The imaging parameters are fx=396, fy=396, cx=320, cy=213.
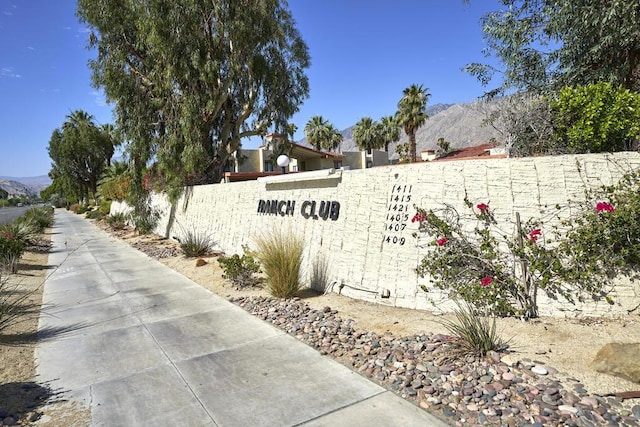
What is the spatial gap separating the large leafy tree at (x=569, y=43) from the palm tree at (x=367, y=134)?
45225 millimetres

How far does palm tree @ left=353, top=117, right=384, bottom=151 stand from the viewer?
5481 centimetres

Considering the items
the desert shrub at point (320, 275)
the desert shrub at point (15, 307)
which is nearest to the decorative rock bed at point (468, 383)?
the desert shrub at point (320, 275)

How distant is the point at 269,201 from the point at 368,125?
47.7 m

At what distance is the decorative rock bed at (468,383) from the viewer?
3320mm

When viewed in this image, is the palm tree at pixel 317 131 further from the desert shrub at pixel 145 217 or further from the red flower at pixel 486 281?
the red flower at pixel 486 281

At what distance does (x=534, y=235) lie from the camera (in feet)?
17.9

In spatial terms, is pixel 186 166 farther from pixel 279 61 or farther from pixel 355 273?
pixel 355 273

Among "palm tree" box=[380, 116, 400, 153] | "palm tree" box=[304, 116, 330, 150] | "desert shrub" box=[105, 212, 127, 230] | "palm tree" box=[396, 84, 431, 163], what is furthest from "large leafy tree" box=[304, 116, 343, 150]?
"desert shrub" box=[105, 212, 127, 230]

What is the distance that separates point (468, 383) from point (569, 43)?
8.29 m

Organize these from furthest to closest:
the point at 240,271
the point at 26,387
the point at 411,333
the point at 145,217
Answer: the point at 145,217 → the point at 240,271 → the point at 411,333 → the point at 26,387

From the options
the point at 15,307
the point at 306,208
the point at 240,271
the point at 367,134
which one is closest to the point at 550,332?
the point at 306,208

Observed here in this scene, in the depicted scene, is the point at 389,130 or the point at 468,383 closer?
the point at 468,383

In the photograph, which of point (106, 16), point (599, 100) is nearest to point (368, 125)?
point (106, 16)

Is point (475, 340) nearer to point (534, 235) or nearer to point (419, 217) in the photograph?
point (534, 235)
